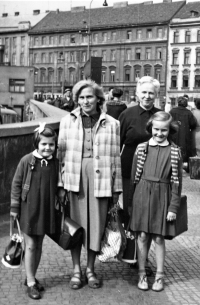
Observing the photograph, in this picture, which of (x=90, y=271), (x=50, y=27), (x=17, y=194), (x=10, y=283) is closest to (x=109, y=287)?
(x=90, y=271)

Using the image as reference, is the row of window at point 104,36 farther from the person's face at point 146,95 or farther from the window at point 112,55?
the person's face at point 146,95

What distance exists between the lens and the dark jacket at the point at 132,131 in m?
5.24

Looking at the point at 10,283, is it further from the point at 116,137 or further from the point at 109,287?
the point at 116,137

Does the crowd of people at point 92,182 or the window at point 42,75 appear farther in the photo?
the window at point 42,75

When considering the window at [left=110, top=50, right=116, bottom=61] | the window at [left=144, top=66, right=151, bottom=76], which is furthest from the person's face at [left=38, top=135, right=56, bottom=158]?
the window at [left=110, top=50, right=116, bottom=61]

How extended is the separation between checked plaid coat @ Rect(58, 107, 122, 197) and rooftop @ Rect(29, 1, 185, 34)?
82.5 meters

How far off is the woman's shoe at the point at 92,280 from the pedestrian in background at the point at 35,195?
450 millimetres

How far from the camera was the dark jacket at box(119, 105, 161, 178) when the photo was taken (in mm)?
5242

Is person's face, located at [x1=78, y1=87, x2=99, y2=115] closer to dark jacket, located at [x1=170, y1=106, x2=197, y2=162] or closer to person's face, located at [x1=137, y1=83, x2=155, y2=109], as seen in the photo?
person's face, located at [x1=137, y1=83, x2=155, y2=109]

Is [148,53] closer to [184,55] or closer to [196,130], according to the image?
[184,55]

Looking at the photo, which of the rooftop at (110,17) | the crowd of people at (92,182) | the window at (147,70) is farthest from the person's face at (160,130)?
the window at (147,70)

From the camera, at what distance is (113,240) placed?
15.6 feet

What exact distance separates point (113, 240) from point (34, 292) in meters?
0.77

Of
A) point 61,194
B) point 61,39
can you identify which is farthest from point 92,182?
point 61,39
